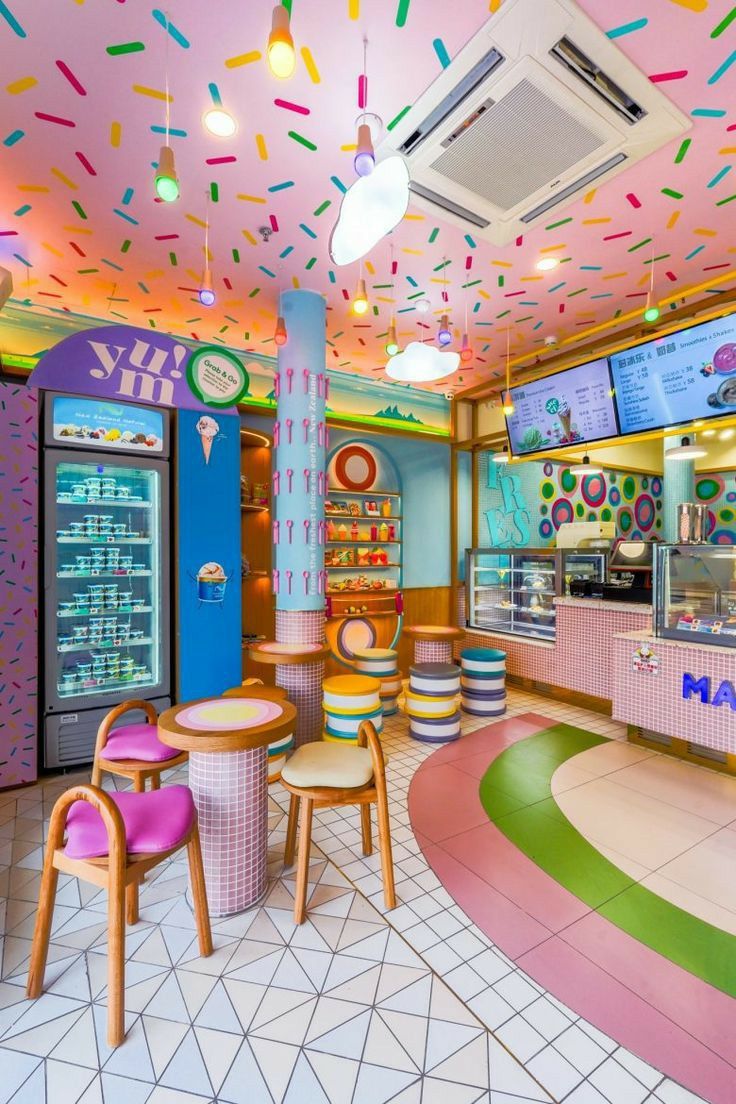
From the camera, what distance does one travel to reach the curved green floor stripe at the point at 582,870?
2109 mm

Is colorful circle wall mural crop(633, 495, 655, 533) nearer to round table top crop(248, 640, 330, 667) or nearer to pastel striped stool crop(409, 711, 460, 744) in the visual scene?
pastel striped stool crop(409, 711, 460, 744)

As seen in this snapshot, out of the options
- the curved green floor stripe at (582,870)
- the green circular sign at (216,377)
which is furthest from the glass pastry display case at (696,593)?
the green circular sign at (216,377)

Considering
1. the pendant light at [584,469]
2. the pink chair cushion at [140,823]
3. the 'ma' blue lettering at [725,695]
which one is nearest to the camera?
the pink chair cushion at [140,823]

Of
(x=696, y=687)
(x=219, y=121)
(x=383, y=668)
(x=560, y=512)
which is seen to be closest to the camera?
(x=219, y=121)

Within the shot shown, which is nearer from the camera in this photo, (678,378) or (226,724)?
(226,724)

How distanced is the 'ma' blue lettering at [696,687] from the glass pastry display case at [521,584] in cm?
172

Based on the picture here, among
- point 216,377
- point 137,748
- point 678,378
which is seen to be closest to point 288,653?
point 137,748

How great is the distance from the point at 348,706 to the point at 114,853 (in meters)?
2.31

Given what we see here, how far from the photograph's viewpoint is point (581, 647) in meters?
5.14

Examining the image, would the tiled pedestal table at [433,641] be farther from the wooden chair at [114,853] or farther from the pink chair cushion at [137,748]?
the wooden chair at [114,853]

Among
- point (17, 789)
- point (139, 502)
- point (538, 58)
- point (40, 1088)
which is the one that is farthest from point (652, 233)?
point (17, 789)

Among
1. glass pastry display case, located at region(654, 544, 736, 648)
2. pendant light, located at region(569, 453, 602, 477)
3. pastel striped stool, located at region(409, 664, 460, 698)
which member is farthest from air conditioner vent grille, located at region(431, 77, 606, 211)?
pendant light, located at region(569, 453, 602, 477)

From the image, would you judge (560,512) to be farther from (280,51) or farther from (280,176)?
(280,51)

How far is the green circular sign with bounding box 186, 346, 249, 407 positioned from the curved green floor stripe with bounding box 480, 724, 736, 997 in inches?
141
